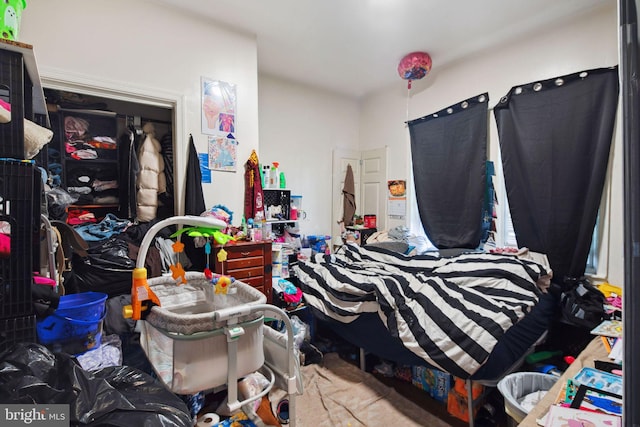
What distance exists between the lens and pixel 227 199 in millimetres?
2736

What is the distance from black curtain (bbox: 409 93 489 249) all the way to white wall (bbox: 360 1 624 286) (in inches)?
4.8

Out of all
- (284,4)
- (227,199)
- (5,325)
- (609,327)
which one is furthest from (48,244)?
(609,327)

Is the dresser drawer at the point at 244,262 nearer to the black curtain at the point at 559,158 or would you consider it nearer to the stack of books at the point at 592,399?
the stack of books at the point at 592,399

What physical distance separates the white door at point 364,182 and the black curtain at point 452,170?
22.1 inches

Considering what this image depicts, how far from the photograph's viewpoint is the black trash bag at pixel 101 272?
203 cm

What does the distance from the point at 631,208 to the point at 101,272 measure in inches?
100

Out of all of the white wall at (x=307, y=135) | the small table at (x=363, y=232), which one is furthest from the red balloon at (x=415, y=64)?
the small table at (x=363, y=232)

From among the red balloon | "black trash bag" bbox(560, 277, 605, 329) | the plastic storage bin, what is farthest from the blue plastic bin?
the red balloon

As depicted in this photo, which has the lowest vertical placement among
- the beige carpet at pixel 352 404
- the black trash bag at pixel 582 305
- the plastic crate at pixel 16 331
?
the beige carpet at pixel 352 404

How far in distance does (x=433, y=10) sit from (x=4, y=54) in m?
2.59

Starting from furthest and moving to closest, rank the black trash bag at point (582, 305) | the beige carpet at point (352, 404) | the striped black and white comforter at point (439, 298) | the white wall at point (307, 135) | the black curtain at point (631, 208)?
1. the white wall at point (307, 135)
2. the black trash bag at point (582, 305)
3. the beige carpet at point (352, 404)
4. the striped black and white comforter at point (439, 298)
5. the black curtain at point (631, 208)

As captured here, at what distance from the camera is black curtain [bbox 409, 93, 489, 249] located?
3.03 meters

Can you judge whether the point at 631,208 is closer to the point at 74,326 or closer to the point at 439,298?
the point at 439,298

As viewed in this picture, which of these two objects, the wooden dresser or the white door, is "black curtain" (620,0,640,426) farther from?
the white door
